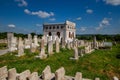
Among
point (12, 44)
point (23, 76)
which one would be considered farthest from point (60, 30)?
point (23, 76)

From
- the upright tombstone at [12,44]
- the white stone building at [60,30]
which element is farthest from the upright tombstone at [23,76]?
the white stone building at [60,30]

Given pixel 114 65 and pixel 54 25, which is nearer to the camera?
pixel 114 65

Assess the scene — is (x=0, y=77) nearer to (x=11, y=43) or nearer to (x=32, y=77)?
(x=32, y=77)

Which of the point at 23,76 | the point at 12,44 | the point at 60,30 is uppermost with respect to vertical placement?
the point at 60,30

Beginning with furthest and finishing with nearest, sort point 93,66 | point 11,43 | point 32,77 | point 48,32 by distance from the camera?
point 48,32 < point 11,43 < point 93,66 < point 32,77

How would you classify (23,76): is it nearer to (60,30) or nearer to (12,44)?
(12,44)

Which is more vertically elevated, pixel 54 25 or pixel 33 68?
pixel 54 25

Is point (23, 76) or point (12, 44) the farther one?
point (12, 44)

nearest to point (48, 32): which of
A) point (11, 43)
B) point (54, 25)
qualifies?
point (54, 25)

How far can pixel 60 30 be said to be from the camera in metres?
52.8

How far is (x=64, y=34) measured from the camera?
51906 millimetres

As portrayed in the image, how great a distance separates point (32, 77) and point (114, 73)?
1006 centimetres

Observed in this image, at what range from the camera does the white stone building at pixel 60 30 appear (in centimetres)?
5166

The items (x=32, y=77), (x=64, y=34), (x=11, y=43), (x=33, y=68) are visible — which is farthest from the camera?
(x=64, y=34)
